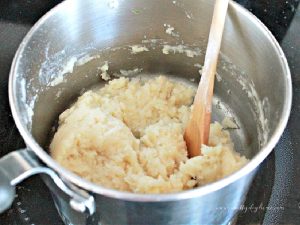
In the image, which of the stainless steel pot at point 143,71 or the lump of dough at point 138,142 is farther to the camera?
the lump of dough at point 138,142

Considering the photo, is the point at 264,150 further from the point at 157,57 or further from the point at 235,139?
the point at 157,57

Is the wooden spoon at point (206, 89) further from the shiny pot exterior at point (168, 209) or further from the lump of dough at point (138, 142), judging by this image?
the shiny pot exterior at point (168, 209)

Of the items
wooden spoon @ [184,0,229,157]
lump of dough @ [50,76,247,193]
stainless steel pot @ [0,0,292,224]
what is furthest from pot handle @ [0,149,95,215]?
wooden spoon @ [184,0,229,157]

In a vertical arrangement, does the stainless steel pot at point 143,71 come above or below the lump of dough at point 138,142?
above

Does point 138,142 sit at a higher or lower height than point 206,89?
lower

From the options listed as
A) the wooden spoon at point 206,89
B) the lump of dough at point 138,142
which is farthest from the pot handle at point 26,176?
the wooden spoon at point 206,89

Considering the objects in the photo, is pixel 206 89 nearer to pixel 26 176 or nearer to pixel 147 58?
pixel 147 58

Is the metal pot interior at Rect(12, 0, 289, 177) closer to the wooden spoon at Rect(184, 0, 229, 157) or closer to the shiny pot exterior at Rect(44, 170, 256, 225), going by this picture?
the wooden spoon at Rect(184, 0, 229, 157)

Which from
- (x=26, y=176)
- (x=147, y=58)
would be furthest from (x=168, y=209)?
(x=147, y=58)
